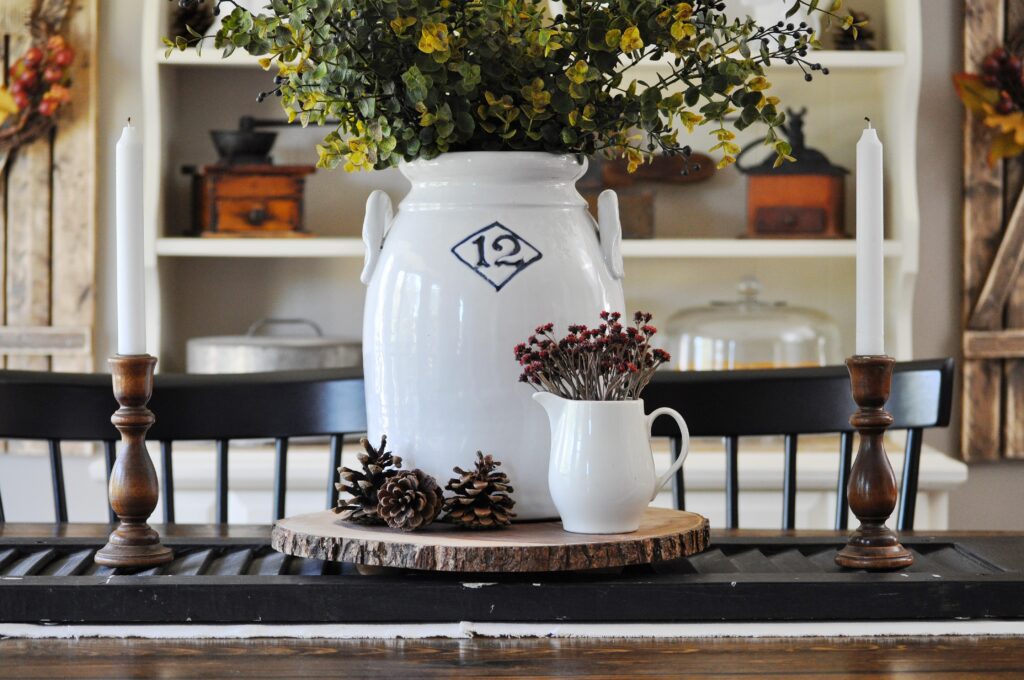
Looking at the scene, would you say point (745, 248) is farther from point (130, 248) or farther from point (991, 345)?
point (130, 248)

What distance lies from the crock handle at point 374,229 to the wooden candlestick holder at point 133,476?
0.19 meters

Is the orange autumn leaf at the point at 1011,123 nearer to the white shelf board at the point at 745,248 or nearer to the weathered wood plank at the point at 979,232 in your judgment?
the weathered wood plank at the point at 979,232

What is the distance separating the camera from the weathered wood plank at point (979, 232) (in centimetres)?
257

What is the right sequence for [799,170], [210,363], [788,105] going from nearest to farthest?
[210,363] → [799,170] → [788,105]

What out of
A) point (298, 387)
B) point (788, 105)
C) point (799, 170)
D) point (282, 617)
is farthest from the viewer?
point (788, 105)

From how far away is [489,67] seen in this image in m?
0.91

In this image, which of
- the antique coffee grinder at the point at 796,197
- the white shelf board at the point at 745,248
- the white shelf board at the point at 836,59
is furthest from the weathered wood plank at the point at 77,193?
the antique coffee grinder at the point at 796,197

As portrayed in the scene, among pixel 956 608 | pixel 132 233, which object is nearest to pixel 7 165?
pixel 132 233

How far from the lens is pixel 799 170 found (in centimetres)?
247

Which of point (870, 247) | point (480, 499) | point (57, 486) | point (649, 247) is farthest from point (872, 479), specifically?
point (649, 247)

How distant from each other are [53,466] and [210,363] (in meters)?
0.91

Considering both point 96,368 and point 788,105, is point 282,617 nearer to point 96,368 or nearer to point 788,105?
point 96,368

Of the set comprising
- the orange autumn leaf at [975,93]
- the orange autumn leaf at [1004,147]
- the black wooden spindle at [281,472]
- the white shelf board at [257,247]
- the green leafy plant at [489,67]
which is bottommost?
the black wooden spindle at [281,472]

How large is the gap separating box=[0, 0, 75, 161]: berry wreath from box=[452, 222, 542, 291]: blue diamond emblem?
1.94 meters
